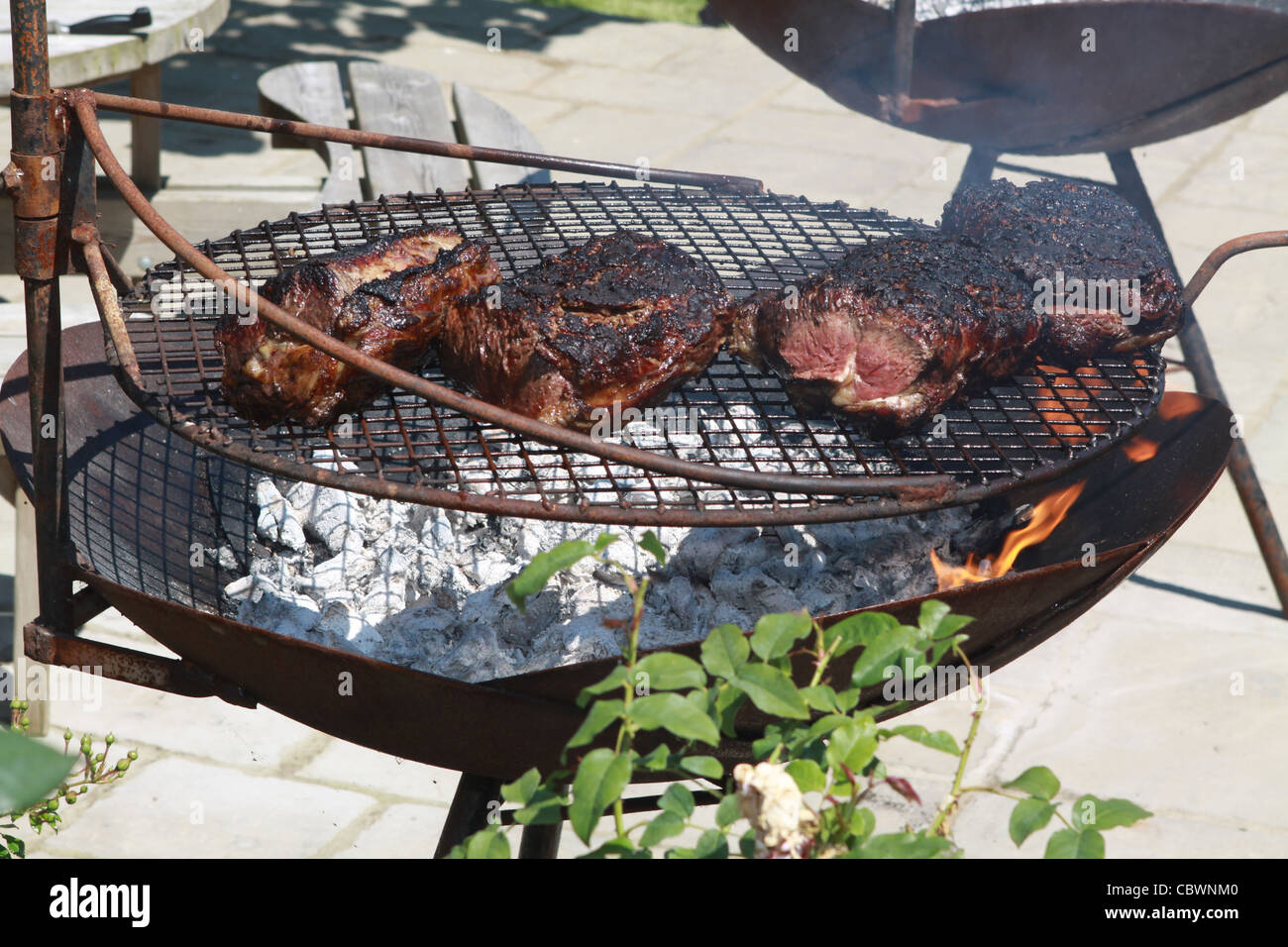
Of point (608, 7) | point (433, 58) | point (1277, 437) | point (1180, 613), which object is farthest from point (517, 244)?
point (608, 7)

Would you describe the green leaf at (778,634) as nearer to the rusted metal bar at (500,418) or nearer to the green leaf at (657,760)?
the green leaf at (657,760)

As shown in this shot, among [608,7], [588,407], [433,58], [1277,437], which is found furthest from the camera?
[608,7]

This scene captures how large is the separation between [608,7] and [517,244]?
8.23 meters

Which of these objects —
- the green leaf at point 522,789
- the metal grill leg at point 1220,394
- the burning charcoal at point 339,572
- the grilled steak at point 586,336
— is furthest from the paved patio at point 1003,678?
the green leaf at point 522,789

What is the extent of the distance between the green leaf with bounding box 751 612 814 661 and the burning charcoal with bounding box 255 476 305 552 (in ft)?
5.01

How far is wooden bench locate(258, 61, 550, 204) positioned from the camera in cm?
484

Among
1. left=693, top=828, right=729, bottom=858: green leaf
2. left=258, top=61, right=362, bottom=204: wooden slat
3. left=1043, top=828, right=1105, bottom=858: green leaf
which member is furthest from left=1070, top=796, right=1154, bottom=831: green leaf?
left=258, top=61, right=362, bottom=204: wooden slat

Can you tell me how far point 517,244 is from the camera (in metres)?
3.29

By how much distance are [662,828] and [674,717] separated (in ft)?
0.39

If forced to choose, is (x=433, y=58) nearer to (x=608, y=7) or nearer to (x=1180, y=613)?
(x=608, y=7)

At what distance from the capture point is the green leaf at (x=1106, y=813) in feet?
4.39

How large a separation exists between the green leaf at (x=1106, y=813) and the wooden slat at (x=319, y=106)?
3.99 metres

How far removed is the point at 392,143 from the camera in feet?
8.50

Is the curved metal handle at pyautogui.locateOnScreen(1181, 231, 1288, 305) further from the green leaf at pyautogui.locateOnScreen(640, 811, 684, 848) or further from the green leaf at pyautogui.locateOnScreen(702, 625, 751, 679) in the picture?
the green leaf at pyautogui.locateOnScreen(640, 811, 684, 848)
